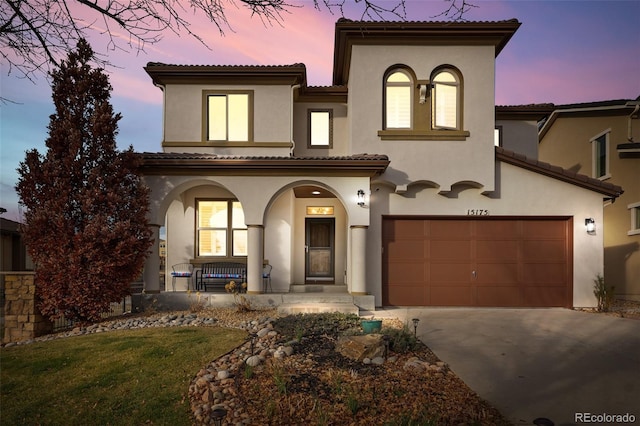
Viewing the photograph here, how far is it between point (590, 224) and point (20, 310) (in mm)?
14388

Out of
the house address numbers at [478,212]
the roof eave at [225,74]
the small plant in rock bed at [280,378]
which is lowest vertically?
the small plant in rock bed at [280,378]

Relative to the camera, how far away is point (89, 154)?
8430 millimetres

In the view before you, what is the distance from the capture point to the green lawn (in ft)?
13.8

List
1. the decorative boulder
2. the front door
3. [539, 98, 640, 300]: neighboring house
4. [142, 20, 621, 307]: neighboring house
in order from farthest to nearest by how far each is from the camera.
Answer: [539, 98, 640, 300]: neighboring house < the front door < [142, 20, 621, 307]: neighboring house < the decorative boulder

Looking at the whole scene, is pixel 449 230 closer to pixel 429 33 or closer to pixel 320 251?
pixel 320 251

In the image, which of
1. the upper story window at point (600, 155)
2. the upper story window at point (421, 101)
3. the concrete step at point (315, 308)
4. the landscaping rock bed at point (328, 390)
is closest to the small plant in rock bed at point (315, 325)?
the landscaping rock bed at point (328, 390)

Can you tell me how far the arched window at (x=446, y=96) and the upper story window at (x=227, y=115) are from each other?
5737mm

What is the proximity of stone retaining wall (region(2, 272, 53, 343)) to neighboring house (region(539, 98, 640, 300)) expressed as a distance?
52.4ft

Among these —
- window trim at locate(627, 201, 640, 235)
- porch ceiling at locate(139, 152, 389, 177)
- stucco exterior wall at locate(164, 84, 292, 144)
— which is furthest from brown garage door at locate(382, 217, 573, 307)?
stucco exterior wall at locate(164, 84, 292, 144)

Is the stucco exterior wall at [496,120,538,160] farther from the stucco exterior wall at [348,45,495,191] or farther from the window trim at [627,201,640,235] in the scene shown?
the window trim at [627,201,640,235]

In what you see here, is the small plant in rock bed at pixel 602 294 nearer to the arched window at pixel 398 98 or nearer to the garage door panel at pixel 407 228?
the garage door panel at pixel 407 228

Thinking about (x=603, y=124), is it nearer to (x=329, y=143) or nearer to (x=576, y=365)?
(x=329, y=143)

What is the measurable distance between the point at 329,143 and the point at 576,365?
9277 mm

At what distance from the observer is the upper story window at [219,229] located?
40.2 ft
